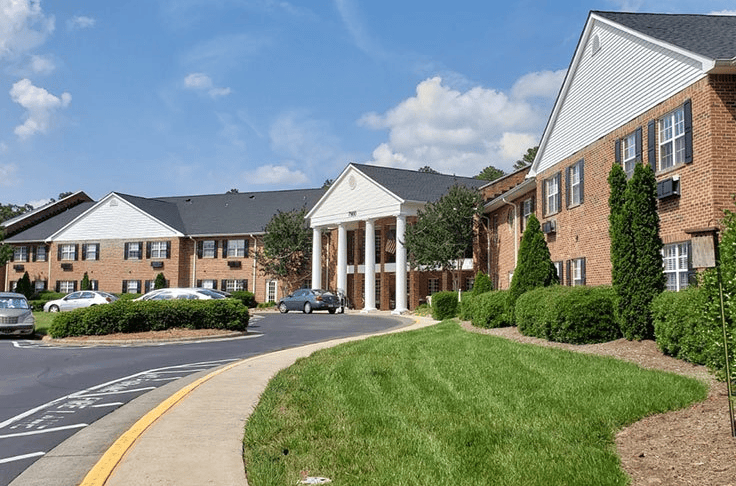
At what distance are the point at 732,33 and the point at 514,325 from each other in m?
9.54

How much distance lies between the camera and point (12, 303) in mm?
23391

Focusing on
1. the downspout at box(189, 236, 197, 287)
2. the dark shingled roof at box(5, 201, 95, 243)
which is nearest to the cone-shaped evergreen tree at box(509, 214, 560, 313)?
the downspout at box(189, 236, 197, 287)

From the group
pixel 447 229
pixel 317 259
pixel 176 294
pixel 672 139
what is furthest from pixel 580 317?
pixel 317 259

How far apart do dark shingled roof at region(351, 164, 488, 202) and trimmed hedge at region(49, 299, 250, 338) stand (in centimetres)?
2115

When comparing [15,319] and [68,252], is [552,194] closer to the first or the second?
[15,319]

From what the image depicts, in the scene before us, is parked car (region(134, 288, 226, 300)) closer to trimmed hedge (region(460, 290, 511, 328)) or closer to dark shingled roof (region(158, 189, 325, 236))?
trimmed hedge (region(460, 290, 511, 328))

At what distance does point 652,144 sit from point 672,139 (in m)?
0.76


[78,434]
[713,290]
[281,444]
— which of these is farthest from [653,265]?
[78,434]

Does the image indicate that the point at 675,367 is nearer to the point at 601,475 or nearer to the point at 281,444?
the point at 601,475

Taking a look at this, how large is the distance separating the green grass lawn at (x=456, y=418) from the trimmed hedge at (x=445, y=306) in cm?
2017

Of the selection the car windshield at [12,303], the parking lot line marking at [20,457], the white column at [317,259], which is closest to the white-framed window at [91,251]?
the white column at [317,259]

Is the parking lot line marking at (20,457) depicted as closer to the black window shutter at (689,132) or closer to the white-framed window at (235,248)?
the black window shutter at (689,132)

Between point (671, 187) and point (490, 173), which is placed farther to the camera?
point (490, 173)

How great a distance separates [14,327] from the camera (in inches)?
879
